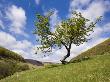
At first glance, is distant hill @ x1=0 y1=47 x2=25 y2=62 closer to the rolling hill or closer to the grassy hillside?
the grassy hillside

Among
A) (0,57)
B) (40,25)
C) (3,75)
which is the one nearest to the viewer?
(3,75)

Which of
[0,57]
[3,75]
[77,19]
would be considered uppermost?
[77,19]

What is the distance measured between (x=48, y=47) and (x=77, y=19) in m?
6.77

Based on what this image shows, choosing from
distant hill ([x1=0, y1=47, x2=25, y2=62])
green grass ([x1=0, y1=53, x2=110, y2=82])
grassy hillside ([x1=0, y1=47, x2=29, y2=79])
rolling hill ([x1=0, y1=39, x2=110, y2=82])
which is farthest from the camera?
distant hill ([x1=0, y1=47, x2=25, y2=62])

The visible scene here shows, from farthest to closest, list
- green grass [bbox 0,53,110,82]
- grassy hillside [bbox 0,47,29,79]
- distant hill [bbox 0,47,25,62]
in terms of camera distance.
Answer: distant hill [bbox 0,47,25,62], grassy hillside [bbox 0,47,29,79], green grass [bbox 0,53,110,82]

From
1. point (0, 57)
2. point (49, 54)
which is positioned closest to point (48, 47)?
point (49, 54)

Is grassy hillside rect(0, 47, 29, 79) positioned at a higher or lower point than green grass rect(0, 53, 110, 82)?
higher

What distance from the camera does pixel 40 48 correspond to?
5338cm

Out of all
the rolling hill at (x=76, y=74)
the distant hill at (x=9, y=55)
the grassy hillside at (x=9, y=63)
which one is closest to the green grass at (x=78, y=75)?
the rolling hill at (x=76, y=74)

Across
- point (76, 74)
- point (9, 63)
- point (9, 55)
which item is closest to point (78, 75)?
point (76, 74)

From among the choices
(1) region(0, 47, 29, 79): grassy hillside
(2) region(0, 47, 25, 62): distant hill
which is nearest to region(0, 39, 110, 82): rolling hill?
(1) region(0, 47, 29, 79): grassy hillside

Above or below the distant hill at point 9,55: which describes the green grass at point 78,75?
below

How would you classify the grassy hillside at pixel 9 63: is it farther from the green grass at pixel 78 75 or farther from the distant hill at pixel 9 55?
the green grass at pixel 78 75

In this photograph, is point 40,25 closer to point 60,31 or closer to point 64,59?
point 60,31
